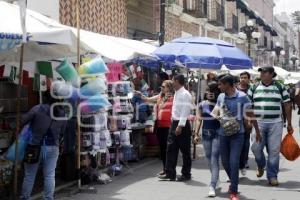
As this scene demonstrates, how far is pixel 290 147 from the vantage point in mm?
9977

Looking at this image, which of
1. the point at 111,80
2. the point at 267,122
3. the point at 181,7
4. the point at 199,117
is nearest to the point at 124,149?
the point at 111,80

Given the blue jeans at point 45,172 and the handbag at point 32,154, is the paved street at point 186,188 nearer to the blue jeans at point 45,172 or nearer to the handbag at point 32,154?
the blue jeans at point 45,172

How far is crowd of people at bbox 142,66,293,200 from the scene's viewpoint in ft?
27.9

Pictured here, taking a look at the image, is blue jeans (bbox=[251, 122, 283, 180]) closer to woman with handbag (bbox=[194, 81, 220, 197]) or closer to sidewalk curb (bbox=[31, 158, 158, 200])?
woman with handbag (bbox=[194, 81, 220, 197])

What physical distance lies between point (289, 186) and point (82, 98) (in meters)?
3.80

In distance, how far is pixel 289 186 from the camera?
9.80 metres

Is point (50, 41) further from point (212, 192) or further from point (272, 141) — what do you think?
point (272, 141)

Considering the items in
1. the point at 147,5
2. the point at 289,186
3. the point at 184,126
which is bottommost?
the point at 289,186

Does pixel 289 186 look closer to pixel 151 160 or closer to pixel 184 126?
pixel 184 126

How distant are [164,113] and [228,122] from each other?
2.61m

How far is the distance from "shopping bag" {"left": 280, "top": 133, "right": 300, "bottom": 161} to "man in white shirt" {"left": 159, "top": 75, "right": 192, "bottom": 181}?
166 cm

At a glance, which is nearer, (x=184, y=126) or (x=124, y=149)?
(x=184, y=126)

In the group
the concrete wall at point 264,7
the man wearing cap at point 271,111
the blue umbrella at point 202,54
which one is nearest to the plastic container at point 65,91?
the man wearing cap at point 271,111

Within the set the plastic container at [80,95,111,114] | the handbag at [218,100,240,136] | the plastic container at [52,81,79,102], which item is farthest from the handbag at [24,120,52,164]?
the handbag at [218,100,240,136]
